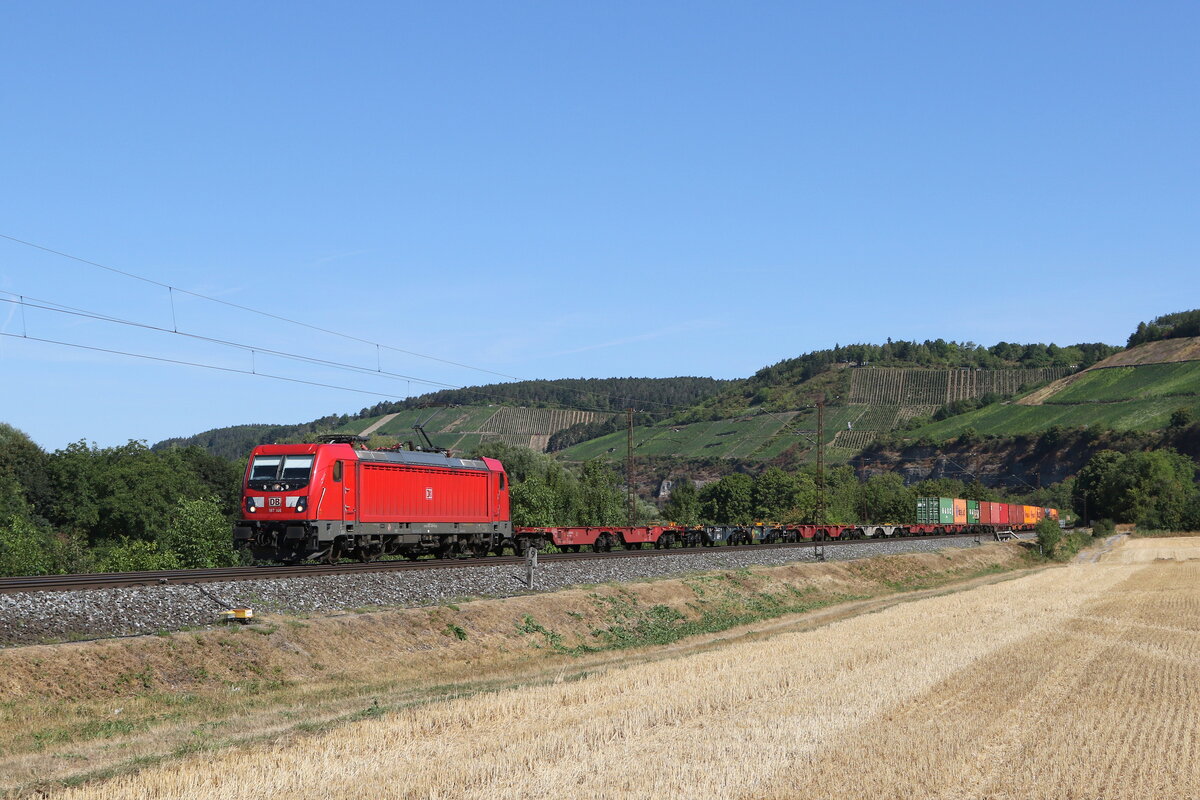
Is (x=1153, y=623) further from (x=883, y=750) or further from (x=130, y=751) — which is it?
(x=130, y=751)

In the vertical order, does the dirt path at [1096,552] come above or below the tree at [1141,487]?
below

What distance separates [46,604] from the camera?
2309 cm

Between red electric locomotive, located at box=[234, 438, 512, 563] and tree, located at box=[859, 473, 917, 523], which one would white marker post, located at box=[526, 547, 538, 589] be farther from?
tree, located at box=[859, 473, 917, 523]

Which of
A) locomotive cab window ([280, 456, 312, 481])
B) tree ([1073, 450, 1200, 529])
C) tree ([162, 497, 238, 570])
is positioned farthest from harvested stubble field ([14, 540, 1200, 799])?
tree ([1073, 450, 1200, 529])

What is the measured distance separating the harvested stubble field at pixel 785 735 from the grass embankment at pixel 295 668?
185 cm

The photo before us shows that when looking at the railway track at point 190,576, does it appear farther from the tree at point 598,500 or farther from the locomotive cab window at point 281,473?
the tree at point 598,500

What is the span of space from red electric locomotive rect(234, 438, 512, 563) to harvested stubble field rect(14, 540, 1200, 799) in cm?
1312

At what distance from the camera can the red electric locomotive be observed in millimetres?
35469

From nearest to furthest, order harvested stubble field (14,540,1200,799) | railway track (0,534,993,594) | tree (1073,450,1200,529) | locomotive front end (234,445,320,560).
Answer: harvested stubble field (14,540,1200,799) → railway track (0,534,993,594) → locomotive front end (234,445,320,560) → tree (1073,450,1200,529)

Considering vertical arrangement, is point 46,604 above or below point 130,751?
above

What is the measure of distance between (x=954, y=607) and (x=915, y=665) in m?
16.3

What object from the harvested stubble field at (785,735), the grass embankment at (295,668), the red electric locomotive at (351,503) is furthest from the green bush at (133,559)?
the harvested stubble field at (785,735)

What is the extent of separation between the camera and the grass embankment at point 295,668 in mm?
17234

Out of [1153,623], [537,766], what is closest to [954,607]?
[1153,623]
